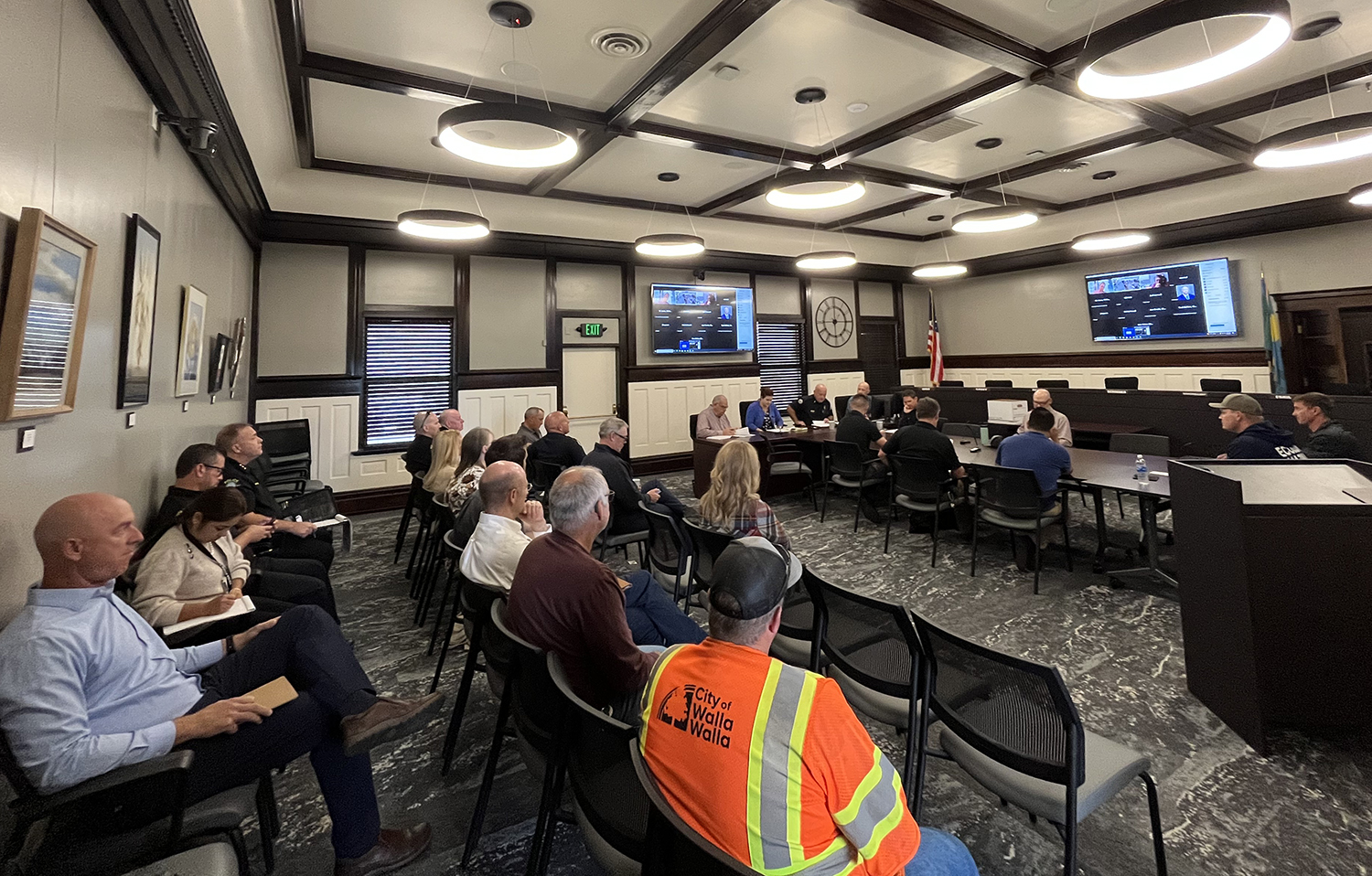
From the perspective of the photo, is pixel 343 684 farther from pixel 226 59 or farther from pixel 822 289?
pixel 822 289

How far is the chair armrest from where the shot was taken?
1.23 meters

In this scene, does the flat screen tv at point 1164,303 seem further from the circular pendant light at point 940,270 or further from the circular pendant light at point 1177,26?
the circular pendant light at point 1177,26

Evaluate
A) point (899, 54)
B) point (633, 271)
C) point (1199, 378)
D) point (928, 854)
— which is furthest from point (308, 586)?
point (1199, 378)

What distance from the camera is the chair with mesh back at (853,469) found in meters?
5.59

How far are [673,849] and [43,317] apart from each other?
2.24 meters

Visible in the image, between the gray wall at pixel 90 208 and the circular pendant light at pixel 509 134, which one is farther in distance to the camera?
the circular pendant light at pixel 509 134

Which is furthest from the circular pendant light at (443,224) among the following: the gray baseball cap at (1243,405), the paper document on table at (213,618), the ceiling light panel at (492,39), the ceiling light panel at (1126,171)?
the ceiling light panel at (1126,171)

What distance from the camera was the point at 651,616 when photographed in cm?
231

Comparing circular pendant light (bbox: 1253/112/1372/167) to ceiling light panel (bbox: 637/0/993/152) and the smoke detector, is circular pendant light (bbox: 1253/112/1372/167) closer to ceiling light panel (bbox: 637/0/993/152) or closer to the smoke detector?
ceiling light panel (bbox: 637/0/993/152)

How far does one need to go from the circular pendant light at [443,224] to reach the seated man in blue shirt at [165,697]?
14.5 ft

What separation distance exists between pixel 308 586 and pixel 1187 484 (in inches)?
174

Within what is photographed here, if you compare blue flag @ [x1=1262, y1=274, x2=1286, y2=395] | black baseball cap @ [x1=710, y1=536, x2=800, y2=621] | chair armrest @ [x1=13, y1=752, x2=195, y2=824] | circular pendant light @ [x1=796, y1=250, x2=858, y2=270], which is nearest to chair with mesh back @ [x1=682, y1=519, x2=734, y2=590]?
black baseball cap @ [x1=710, y1=536, x2=800, y2=621]

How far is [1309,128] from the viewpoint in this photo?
4367 mm

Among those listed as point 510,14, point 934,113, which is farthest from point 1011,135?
point 510,14
